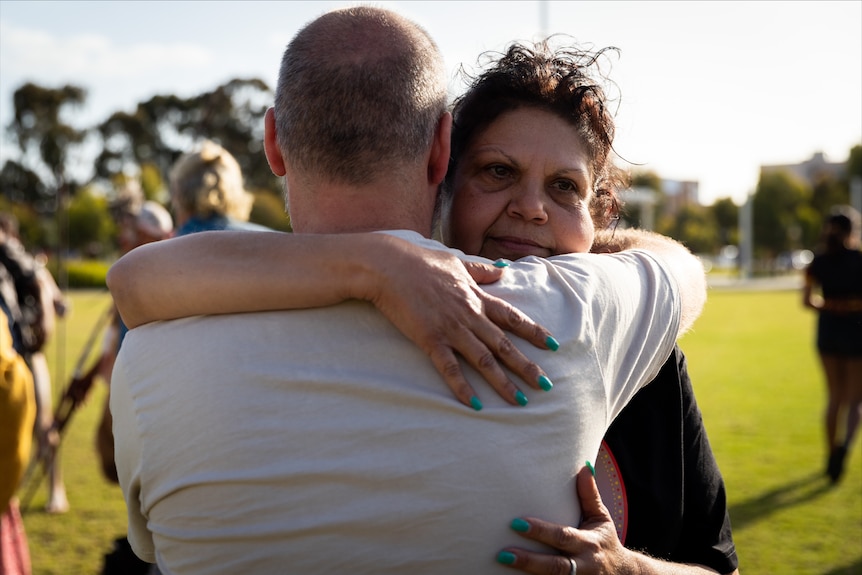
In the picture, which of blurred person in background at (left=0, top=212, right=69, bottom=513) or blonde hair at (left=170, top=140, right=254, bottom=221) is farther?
blurred person in background at (left=0, top=212, right=69, bottom=513)

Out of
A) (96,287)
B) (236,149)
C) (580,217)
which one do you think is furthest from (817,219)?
(580,217)

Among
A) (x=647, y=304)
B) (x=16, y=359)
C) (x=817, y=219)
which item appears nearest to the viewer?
(x=647, y=304)

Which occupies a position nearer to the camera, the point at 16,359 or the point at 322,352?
the point at 322,352

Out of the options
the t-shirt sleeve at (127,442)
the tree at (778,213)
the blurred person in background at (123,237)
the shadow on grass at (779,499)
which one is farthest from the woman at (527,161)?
the tree at (778,213)

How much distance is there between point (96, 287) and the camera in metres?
47.1

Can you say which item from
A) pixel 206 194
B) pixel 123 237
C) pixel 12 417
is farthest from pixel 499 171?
pixel 123 237

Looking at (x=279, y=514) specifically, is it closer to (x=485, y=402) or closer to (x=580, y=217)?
(x=485, y=402)

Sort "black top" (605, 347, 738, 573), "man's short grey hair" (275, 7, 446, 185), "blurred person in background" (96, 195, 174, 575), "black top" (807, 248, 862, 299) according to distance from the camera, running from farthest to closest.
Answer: "black top" (807, 248, 862, 299)
"blurred person in background" (96, 195, 174, 575)
"black top" (605, 347, 738, 573)
"man's short grey hair" (275, 7, 446, 185)

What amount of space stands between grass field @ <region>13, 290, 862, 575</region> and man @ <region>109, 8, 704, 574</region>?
18.1 feet

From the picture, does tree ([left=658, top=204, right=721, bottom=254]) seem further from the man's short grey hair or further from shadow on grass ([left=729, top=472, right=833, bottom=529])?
the man's short grey hair

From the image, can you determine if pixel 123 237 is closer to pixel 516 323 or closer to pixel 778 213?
pixel 516 323

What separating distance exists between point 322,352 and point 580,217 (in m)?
1.01

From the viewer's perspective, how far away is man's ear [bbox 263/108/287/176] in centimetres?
175

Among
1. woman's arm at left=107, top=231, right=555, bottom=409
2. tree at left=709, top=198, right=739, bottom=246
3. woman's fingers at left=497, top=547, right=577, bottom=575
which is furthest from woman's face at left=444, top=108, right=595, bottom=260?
tree at left=709, top=198, right=739, bottom=246
